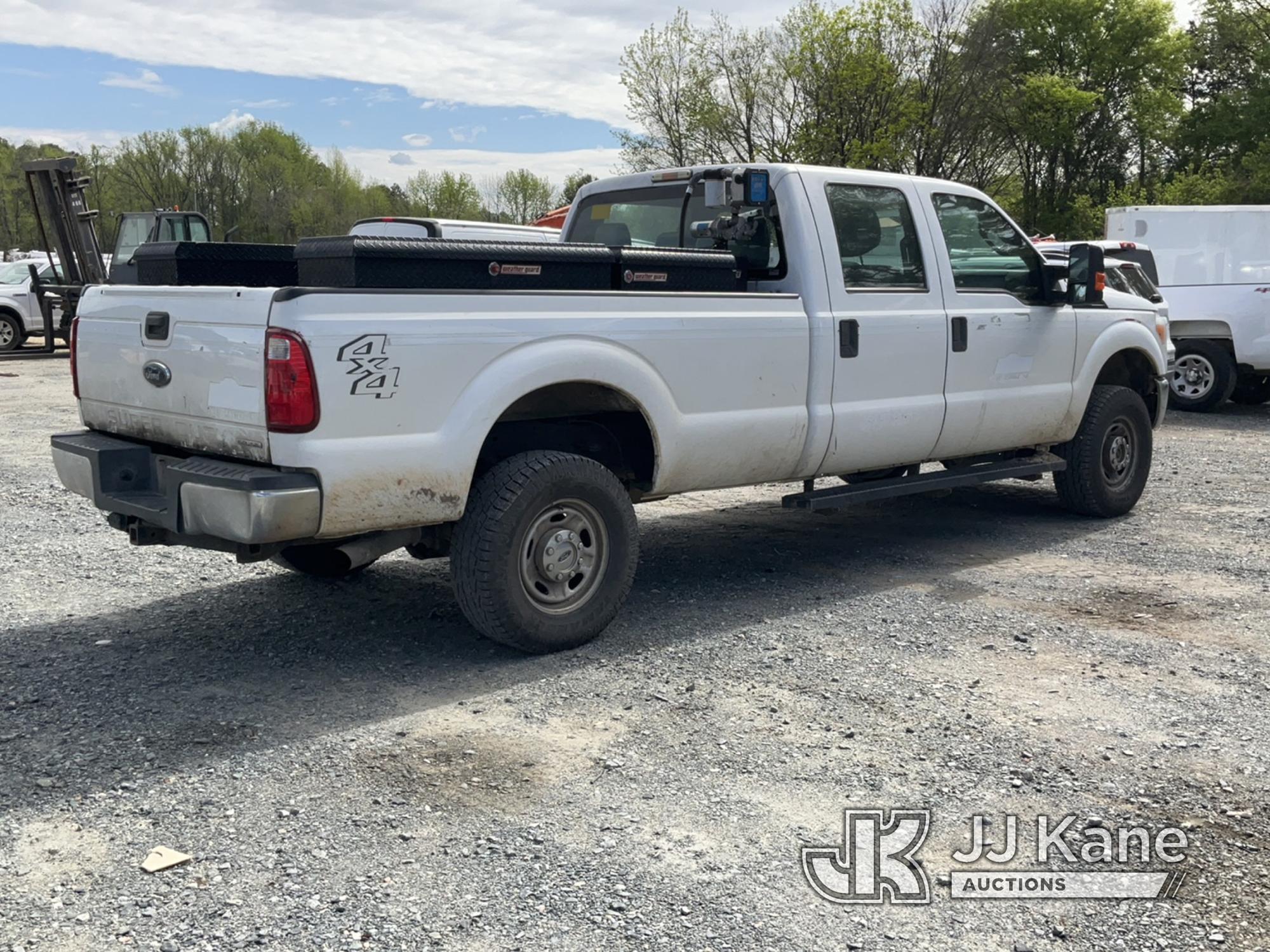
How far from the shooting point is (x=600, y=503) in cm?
522

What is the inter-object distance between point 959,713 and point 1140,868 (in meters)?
1.16

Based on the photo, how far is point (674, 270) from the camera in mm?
5555

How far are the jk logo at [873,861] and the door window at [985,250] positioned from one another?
12.6 ft

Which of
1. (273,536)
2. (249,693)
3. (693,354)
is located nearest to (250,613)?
(249,693)

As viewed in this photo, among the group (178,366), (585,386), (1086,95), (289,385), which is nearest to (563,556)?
(585,386)

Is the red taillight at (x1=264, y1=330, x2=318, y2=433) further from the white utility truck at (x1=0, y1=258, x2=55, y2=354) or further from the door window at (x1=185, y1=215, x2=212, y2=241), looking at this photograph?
the white utility truck at (x1=0, y1=258, x2=55, y2=354)

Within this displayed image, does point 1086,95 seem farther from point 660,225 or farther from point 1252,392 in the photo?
point 660,225

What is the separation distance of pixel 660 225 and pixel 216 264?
2403mm

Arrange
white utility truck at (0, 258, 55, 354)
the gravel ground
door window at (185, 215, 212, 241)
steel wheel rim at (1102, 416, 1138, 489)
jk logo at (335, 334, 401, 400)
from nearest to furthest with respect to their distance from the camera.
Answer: the gravel ground
jk logo at (335, 334, 401, 400)
steel wheel rim at (1102, 416, 1138, 489)
door window at (185, 215, 212, 241)
white utility truck at (0, 258, 55, 354)

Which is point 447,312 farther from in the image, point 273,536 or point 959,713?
point 959,713

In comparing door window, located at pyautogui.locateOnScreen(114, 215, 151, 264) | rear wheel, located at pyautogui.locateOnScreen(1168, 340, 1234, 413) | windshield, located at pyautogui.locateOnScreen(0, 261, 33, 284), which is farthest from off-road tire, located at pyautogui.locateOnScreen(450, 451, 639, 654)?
windshield, located at pyautogui.locateOnScreen(0, 261, 33, 284)

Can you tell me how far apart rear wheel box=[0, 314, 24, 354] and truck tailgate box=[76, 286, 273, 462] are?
18370mm

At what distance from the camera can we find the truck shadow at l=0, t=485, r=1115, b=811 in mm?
4281

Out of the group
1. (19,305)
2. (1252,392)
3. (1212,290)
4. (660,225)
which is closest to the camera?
(660,225)
